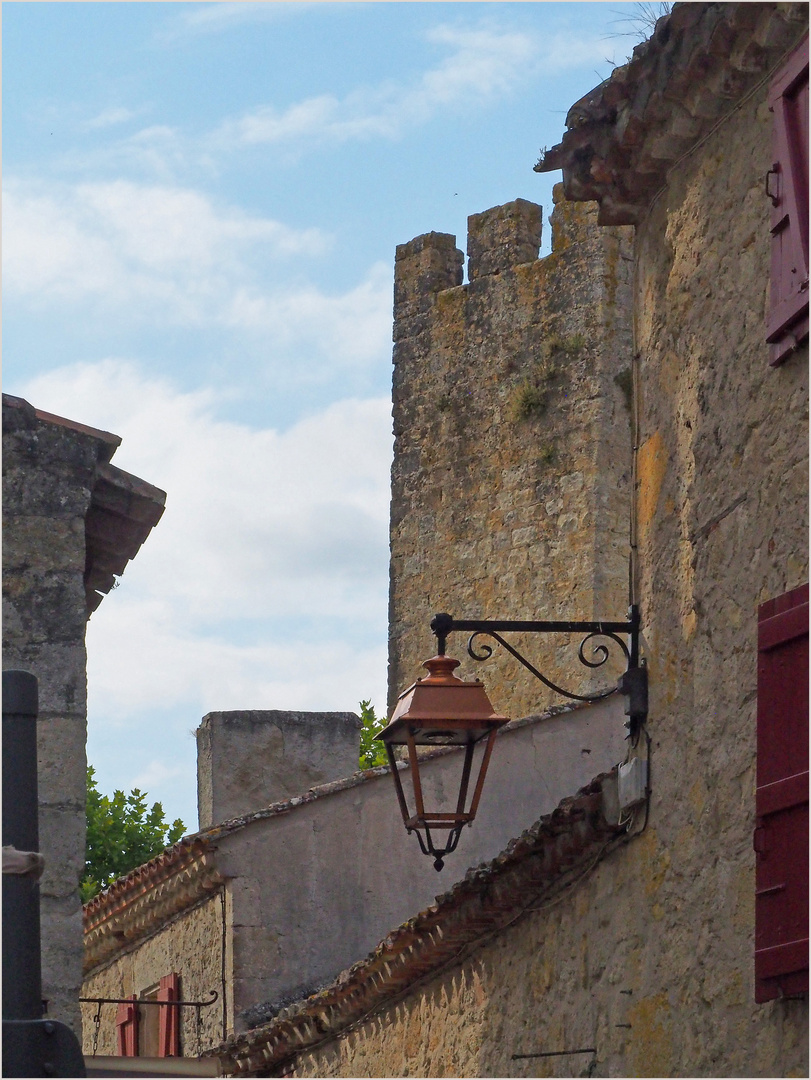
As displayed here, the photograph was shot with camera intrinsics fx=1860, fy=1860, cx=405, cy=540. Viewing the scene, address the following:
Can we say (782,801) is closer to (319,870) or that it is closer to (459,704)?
(459,704)

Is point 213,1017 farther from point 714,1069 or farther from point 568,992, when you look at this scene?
point 714,1069

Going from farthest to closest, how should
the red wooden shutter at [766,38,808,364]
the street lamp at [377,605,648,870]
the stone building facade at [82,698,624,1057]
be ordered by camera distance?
the stone building facade at [82,698,624,1057] < the street lamp at [377,605,648,870] < the red wooden shutter at [766,38,808,364]

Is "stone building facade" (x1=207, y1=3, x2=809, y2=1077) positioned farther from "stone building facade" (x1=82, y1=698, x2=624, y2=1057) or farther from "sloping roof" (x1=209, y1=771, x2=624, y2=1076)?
"stone building facade" (x1=82, y1=698, x2=624, y2=1057)

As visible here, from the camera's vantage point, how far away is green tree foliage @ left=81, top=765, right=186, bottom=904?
918 inches

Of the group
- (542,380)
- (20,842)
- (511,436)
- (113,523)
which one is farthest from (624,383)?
(20,842)

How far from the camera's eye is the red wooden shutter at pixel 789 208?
17.9 ft

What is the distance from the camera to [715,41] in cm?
596

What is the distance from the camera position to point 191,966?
41.9 ft

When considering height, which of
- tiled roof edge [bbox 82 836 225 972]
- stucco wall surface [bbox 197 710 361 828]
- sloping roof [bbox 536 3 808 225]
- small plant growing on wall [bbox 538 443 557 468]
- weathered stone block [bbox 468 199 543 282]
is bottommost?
tiled roof edge [bbox 82 836 225 972]

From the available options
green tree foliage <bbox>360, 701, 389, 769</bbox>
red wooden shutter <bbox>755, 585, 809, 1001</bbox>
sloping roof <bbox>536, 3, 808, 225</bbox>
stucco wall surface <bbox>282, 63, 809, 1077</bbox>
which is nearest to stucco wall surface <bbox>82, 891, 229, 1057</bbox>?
stucco wall surface <bbox>282, 63, 809, 1077</bbox>

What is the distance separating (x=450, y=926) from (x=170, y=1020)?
217 inches

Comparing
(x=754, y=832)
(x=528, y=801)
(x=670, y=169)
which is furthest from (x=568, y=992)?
(x=528, y=801)

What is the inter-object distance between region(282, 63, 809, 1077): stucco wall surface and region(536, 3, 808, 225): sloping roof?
0.30 ft

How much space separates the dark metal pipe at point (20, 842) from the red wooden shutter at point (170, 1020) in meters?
9.16
